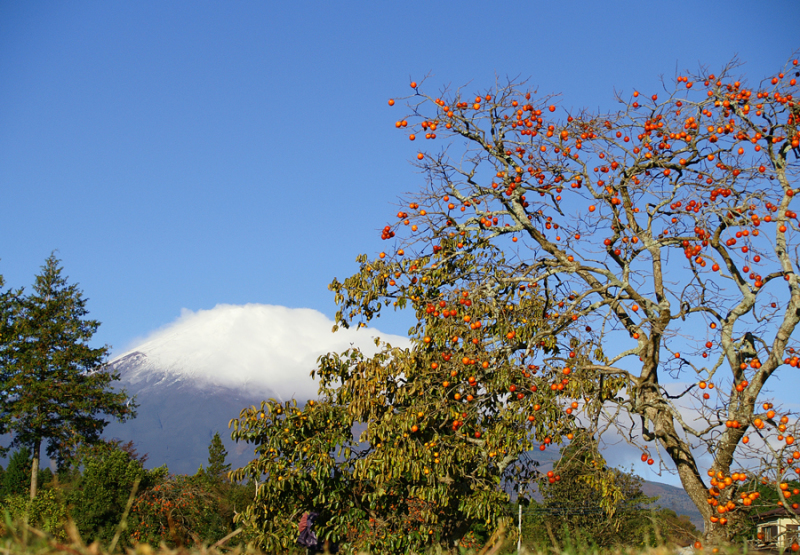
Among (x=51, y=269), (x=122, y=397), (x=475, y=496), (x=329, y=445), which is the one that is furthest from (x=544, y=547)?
(x=51, y=269)

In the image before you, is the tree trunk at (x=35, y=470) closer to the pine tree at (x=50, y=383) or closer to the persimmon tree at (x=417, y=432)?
the pine tree at (x=50, y=383)

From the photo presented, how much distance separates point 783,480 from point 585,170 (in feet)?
13.1

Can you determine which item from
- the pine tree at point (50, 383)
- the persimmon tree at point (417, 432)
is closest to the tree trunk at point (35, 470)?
the pine tree at point (50, 383)

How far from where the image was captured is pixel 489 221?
25.6 feet

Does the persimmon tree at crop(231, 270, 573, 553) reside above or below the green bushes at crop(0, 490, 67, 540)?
above

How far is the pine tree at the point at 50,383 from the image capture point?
24250mm

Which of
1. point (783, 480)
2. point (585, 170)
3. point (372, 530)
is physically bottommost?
point (372, 530)

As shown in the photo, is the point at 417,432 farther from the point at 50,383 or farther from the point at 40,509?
the point at 50,383

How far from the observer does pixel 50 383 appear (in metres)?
24.2

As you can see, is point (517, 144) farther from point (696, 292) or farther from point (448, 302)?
point (696, 292)

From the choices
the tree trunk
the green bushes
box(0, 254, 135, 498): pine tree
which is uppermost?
box(0, 254, 135, 498): pine tree

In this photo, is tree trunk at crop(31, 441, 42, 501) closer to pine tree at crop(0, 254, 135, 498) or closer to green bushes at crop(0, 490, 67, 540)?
pine tree at crop(0, 254, 135, 498)

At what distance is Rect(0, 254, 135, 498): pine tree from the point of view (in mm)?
24250

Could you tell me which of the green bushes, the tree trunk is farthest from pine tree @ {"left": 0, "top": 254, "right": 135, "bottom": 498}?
the green bushes
